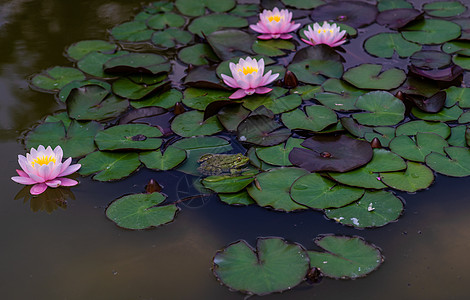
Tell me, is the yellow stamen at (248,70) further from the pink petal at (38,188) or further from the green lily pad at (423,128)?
the pink petal at (38,188)

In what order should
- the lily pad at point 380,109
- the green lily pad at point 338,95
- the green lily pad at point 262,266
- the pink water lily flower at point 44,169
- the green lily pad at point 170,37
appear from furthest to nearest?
the green lily pad at point 170,37, the green lily pad at point 338,95, the lily pad at point 380,109, the pink water lily flower at point 44,169, the green lily pad at point 262,266

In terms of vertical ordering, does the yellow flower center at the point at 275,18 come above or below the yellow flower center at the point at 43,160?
above

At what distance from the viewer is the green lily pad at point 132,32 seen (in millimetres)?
4402

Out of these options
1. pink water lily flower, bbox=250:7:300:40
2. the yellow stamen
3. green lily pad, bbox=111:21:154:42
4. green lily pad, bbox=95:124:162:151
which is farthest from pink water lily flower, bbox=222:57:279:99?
green lily pad, bbox=111:21:154:42

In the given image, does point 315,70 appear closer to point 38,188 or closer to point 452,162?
point 452,162

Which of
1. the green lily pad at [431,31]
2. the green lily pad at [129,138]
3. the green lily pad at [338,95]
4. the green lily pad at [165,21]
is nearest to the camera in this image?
the green lily pad at [129,138]

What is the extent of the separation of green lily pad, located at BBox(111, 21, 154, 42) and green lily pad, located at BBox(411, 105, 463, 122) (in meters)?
2.31

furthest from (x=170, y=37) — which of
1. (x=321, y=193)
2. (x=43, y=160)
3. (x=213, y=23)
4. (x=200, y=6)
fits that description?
(x=321, y=193)

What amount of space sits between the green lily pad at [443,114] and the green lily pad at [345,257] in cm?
121

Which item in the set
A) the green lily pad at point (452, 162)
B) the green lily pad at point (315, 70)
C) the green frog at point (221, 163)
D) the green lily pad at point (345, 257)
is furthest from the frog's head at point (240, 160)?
the green lily pad at point (452, 162)

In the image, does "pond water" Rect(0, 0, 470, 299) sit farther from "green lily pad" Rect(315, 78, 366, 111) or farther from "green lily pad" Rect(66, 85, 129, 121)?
"green lily pad" Rect(315, 78, 366, 111)

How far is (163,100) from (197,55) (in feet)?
2.13

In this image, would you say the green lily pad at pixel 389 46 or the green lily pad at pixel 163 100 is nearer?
the green lily pad at pixel 163 100

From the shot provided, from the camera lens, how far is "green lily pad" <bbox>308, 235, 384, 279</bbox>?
238 cm
